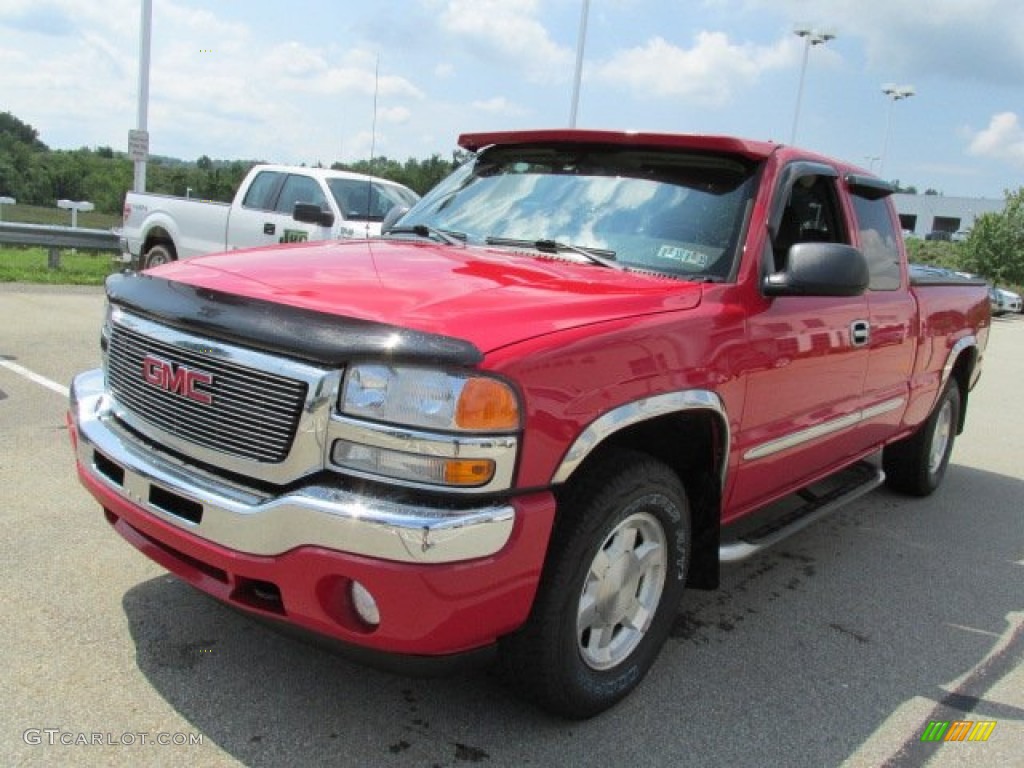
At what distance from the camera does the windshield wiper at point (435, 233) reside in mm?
3760

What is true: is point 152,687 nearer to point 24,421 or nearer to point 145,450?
point 145,450

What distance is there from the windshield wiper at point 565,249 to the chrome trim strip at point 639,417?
2.16 feet

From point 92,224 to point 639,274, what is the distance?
19046 millimetres

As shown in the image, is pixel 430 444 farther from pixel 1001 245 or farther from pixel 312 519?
pixel 1001 245

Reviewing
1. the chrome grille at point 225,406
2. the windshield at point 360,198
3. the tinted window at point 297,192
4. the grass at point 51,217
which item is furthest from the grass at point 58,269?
the chrome grille at point 225,406

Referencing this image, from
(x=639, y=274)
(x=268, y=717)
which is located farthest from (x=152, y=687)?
(x=639, y=274)

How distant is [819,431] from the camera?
3.96m

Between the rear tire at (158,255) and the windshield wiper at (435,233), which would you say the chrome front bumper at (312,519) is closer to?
the windshield wiper at (435,233)

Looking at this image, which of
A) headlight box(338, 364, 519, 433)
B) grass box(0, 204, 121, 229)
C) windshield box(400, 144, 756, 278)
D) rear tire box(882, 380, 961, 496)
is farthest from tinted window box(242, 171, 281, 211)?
headlight box(338, 364, 519, 433)

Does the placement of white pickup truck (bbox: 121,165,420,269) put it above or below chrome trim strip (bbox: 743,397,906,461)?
above

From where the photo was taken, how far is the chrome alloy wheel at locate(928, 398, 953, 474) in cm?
585

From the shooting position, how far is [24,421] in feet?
18.3

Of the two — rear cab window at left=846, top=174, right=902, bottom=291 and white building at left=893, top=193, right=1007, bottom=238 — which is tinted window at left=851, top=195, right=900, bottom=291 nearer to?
rear cab window at left=846, top=174, right=902, bottom=291

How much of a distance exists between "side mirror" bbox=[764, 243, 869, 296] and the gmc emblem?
2.03m
